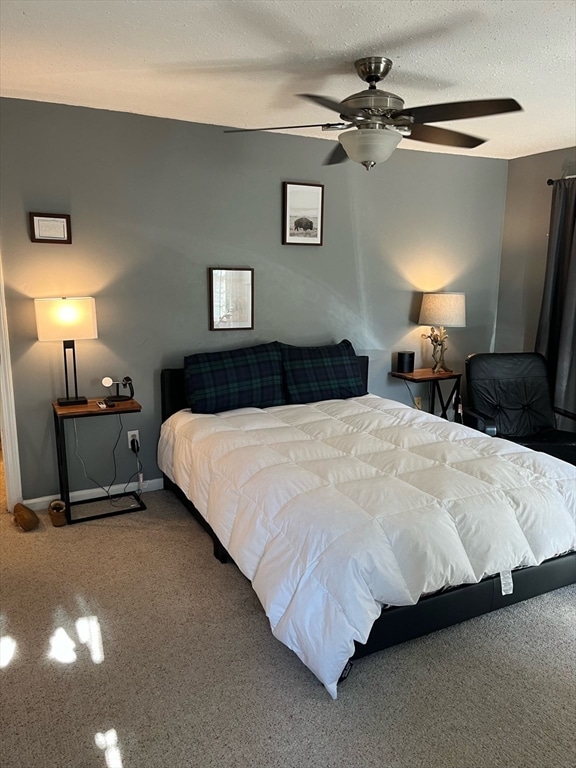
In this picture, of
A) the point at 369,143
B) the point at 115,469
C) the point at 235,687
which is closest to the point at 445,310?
the point at 369,143

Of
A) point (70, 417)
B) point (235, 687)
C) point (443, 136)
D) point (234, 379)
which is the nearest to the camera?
point (235, 687)

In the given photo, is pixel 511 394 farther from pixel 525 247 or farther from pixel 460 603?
pixel 460 603

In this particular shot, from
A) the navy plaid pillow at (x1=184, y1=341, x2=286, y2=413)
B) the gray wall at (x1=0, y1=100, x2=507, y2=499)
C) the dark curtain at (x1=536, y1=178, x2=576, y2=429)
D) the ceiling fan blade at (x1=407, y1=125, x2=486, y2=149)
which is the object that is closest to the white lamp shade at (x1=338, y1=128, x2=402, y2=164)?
the ceiling fan blade at (x1=407, y1=125, x2=486, y2=149)

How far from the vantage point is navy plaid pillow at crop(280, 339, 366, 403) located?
385 centimetres

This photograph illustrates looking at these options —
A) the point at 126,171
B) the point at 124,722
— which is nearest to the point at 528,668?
the point at 124,722

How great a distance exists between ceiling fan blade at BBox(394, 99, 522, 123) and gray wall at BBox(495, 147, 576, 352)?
8.42 ft

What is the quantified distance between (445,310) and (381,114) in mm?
2307

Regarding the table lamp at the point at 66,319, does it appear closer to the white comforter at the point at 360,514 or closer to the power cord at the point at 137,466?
the power cord at the point at 137,466

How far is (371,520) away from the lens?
6.73ft

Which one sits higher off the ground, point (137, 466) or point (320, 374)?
point (320, 374)

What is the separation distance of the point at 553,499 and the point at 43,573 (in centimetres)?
251

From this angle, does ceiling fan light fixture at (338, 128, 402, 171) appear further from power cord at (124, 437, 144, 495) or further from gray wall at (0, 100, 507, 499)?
power cord at (124, 437, 144, 495)

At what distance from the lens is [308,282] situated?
13.7ft

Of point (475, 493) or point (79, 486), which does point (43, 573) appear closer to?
point (79, 486)
